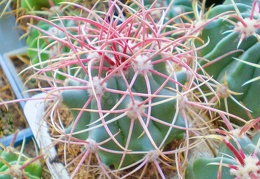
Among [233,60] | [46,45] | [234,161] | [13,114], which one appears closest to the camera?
[234,161]

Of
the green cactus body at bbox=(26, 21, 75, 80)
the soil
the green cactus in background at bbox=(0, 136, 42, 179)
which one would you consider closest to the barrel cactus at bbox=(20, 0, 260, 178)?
the green cactus in background at bbox=(0, 136, 42, 179)

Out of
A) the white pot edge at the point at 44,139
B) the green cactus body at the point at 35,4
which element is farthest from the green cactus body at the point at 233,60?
the green cactus body at the point at 35,4

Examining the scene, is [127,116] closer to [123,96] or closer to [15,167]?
[123,96]

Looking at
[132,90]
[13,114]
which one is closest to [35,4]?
[13,114]

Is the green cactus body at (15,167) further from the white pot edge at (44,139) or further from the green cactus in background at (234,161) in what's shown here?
the green cactus in background at (234,161)

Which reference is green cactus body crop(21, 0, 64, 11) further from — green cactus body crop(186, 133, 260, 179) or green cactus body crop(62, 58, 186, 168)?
green cactus body crop(186, 133, 260, 179)

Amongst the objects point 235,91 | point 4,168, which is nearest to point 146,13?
point 235,91
